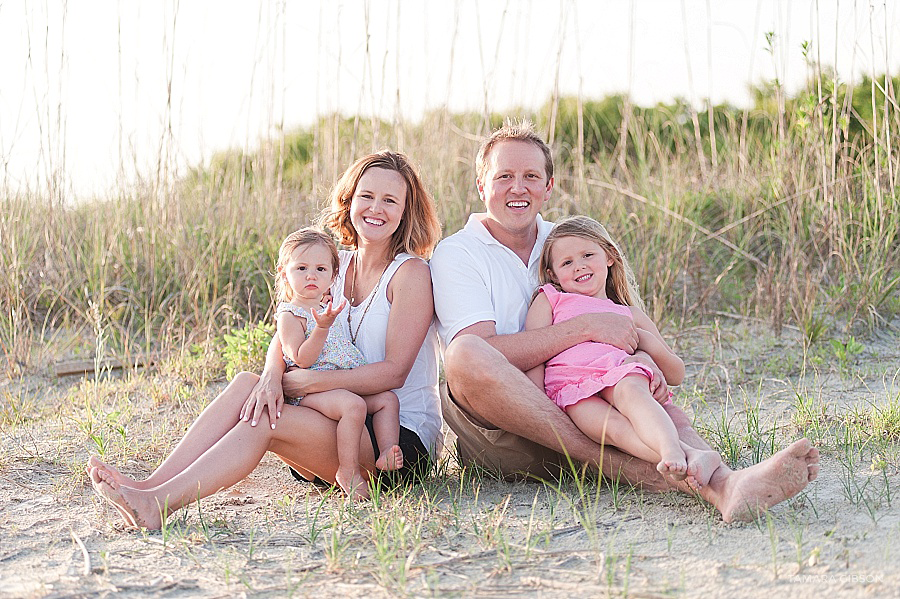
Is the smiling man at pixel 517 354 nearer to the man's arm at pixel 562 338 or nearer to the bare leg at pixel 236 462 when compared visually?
the man's arm at pixel 562 338

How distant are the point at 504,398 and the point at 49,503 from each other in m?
1.49

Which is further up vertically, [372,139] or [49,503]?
[372,139]

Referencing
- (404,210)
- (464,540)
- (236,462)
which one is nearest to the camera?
(464,540)

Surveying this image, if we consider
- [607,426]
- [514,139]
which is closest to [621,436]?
[607,426]

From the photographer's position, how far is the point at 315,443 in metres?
2.78

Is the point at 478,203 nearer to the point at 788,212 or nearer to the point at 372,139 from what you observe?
the point at 372,139

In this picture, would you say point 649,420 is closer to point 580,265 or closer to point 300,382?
point 580,265

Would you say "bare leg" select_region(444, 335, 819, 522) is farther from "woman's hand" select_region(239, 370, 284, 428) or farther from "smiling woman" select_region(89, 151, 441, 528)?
"woman's hand" select_region(239, 370, 284, 428)

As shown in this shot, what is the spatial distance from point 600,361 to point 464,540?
2.21 feet

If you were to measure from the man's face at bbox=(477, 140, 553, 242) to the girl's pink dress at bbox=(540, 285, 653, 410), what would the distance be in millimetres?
350

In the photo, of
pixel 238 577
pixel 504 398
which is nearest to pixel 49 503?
pixel 238 577

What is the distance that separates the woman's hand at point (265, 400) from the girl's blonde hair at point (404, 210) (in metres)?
0.63

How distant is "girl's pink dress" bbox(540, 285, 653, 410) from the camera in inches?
103

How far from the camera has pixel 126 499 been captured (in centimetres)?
244
